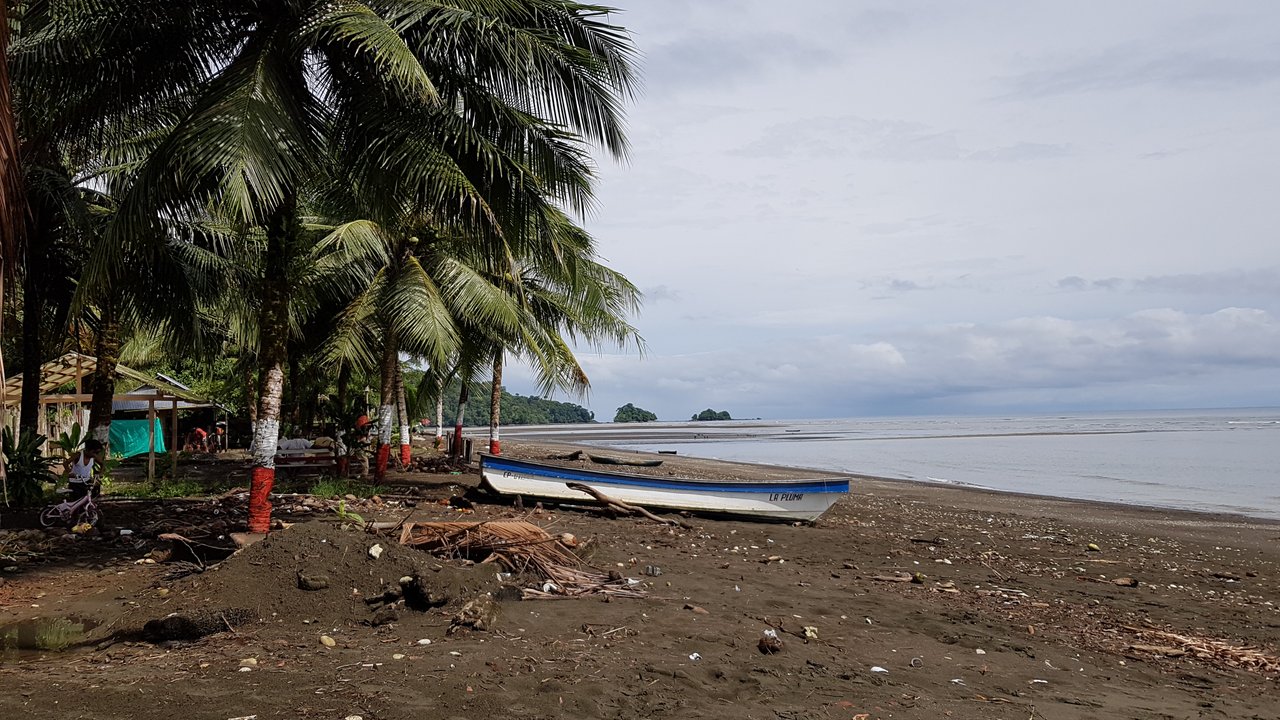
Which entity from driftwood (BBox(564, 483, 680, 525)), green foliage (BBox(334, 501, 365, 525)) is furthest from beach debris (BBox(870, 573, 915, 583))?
green foliage (BBox(334, 501, 365, 525))

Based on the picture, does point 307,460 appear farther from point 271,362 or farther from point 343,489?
point 271,362

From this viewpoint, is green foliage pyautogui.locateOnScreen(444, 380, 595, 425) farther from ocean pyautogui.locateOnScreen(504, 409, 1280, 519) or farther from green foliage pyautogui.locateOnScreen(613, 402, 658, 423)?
ocean pyautogui.locateOnScreen(504, 409, 1280, 519)

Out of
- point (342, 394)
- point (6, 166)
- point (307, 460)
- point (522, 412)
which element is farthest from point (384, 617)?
point (522, 412)

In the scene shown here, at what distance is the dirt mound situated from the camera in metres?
6.97

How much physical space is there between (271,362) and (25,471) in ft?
21.2

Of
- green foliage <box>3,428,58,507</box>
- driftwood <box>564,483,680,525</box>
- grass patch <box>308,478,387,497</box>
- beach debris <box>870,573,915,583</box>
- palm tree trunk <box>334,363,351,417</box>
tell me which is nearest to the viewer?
beach debris <box>870,573,915,583</box>

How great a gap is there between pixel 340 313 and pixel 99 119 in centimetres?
926

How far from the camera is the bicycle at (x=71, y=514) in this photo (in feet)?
35.4

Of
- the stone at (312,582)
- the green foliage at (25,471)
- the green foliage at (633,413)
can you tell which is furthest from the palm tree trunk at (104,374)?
the green foliage at (633,413)

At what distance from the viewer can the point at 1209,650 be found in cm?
737

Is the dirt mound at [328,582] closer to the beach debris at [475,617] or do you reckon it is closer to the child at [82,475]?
the beach debris at [475,617]

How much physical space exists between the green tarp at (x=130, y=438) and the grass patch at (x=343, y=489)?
1552 centimetres

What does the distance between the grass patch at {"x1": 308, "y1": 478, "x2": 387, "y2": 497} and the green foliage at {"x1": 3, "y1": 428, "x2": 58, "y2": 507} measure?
4.01 meters

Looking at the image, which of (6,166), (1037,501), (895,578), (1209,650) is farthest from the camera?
(1037,501)
